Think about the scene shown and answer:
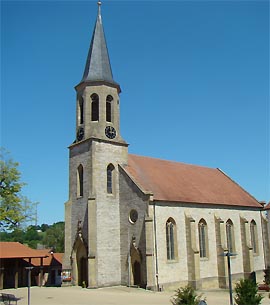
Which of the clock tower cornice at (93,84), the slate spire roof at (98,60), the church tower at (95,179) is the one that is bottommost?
the church tower at (95,179)

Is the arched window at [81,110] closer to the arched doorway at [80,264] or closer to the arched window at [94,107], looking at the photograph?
the arched window at [94,107]

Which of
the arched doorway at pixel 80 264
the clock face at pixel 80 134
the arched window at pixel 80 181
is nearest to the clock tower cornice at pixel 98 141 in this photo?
the clock face at pixel 80 134

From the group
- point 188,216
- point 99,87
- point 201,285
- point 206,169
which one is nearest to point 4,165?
point 99,87

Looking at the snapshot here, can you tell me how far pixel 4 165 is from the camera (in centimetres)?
2553

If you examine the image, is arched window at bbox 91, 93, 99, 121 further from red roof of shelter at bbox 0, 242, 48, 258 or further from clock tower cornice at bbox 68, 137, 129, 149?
red roof of shelter at bbox 0, 242, 48, 258

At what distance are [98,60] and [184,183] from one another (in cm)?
1619

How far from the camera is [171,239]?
34625mm

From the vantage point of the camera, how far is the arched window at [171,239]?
112 feet

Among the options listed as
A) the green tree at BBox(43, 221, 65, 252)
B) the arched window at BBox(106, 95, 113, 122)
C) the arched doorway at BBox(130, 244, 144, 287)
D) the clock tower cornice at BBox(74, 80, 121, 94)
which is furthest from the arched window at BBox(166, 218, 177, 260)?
the green tree at BBox(43, 221, 65, 252)

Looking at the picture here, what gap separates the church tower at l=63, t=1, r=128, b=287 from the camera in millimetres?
33500

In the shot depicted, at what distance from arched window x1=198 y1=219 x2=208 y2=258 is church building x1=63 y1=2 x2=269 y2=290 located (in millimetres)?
88

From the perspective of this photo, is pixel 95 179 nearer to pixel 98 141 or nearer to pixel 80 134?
pixel 98 141

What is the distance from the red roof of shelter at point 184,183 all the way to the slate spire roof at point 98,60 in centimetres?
903

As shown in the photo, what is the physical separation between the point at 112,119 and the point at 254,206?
2043 centimetres
